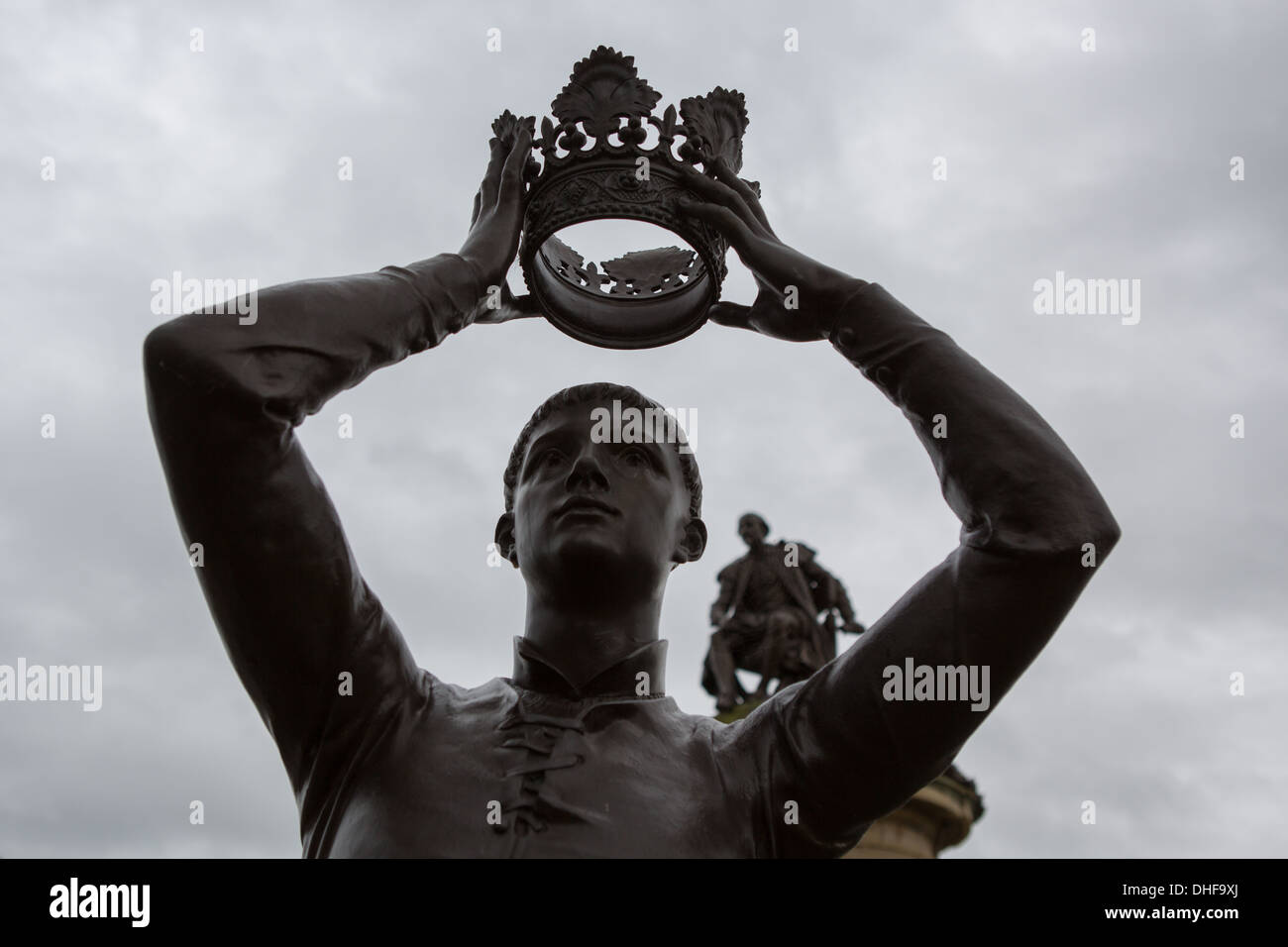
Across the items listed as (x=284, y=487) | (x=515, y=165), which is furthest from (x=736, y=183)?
(x=284, y=487)

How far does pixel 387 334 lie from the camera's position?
16.6 feet

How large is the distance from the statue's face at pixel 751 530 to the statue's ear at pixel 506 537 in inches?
680

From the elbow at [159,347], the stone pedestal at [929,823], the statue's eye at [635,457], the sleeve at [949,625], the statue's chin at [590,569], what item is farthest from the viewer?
the stone pedestal at [929,823]

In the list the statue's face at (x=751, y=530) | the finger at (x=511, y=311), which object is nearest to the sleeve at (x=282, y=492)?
the finger at (x=511, y=311)

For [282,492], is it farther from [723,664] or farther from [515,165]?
[723,664]

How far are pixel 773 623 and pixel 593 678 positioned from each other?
16.4 m

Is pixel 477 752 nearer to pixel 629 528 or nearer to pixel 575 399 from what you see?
pixel 629 528

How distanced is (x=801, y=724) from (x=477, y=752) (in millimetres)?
1045

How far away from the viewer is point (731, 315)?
5.88 m

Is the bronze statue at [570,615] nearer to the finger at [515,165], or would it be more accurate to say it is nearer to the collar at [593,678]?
the collar at [593,678]

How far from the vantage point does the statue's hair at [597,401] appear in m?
5.60

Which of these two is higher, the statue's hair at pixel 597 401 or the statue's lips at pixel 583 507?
the statue's hair at pixel 597 401
